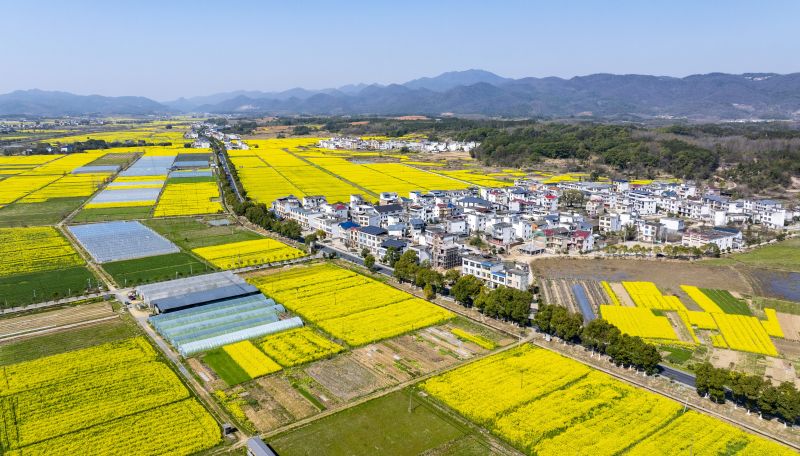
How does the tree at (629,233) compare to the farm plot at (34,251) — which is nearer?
the farm plot at (34,251)

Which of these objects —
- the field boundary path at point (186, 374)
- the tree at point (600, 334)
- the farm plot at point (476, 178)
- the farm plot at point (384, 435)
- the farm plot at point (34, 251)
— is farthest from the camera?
the farm plot at point (476, 178)

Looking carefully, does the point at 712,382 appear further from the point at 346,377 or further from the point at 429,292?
the point at 429,292

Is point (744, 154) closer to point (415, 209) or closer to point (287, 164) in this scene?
point (415, 209)

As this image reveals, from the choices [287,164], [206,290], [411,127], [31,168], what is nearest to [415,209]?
[206,290]

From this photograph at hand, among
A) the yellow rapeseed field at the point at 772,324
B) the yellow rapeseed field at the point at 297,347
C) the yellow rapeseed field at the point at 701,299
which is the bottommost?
the yellow rapeseed field at the point at 297,347

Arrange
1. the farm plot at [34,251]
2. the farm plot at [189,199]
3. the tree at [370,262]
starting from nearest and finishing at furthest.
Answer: the tree at [370,262]
the farm plot at [34,251]
the farm plot at [189,199]

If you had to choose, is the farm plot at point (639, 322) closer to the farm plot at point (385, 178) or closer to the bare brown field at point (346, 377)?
the bare brown field at point (346, 377)

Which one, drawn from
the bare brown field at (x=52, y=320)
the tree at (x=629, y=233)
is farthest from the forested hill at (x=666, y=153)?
the bare brown field at (x=52, y=320)
